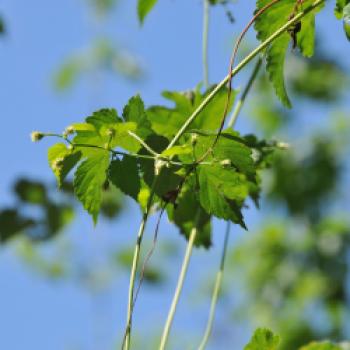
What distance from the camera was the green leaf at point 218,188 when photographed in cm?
101

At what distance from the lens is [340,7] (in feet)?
3.46

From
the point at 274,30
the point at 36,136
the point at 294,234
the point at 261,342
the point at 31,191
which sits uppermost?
the point at 294,234

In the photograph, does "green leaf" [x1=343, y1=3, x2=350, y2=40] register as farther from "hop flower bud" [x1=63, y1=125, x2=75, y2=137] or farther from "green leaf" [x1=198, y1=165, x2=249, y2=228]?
"hop flower bud" [x1=63, y1=125, x2=75, y2=137]

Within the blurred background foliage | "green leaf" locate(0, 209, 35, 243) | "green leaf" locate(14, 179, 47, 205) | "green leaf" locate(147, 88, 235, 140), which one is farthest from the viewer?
the blurred background foliage

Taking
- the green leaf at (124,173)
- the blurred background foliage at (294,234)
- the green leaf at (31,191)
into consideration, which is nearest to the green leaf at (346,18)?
the green leaf at (124,173)

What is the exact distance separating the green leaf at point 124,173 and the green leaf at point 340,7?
1.08 ft

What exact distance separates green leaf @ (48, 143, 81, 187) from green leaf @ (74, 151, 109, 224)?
14 mm

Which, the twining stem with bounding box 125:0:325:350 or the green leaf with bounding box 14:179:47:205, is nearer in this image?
the twining stem with bounding box 125:0:325:350

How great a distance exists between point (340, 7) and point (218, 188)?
0.95ft

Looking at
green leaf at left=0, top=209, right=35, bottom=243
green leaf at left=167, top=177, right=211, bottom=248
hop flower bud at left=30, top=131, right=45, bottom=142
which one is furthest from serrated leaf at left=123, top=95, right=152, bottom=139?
green leaf at left=0, top=209, right=35, bottom=243

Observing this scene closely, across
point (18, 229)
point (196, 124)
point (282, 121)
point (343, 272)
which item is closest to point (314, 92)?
point (282, 121)

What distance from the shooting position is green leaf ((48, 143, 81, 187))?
1.02 metres

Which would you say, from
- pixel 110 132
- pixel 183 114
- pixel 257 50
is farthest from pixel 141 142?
pixel 183 114

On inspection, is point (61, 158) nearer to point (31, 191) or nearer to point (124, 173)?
point (124, 173)
